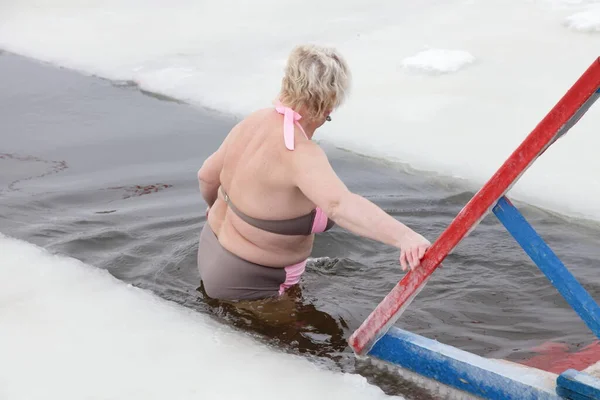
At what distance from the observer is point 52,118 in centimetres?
595

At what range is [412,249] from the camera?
245cm

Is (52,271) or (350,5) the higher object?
(350,5)

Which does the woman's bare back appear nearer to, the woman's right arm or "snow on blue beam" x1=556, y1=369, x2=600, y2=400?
the woman's right arm

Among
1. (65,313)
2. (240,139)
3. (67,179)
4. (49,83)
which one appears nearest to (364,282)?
(240,139)

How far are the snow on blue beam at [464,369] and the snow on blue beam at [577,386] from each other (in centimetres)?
4

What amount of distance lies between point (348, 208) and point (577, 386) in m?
0.91

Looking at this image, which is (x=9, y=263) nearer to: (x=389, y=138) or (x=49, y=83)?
(x=389, y=138)

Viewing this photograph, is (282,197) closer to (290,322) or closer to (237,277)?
(237,277)

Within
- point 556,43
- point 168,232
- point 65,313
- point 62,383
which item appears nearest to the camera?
point 62,383

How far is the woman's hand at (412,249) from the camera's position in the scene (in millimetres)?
2436

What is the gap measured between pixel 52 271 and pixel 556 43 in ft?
13.3

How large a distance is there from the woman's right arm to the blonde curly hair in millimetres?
157

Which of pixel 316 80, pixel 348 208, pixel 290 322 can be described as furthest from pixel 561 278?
pixel 290 322

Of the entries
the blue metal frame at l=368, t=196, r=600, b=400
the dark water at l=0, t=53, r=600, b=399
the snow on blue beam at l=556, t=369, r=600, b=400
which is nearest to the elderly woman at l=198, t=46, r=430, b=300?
the dark water at l=0, t=53, r=600, b=399
